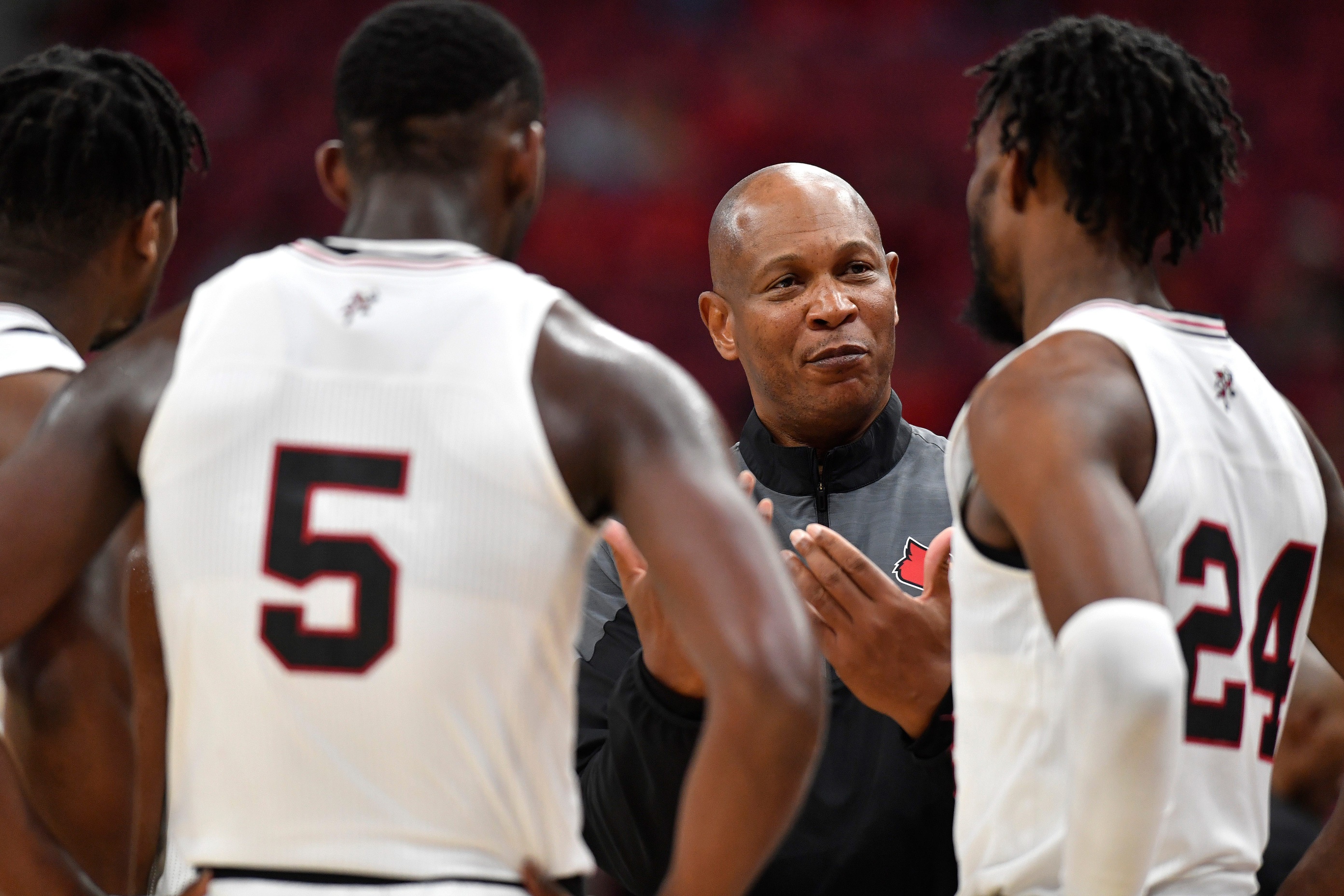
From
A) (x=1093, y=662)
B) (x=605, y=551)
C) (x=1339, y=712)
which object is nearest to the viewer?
(x=1093, y=662)

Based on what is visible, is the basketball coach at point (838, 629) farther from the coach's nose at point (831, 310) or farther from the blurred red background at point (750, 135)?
the blurred red background at point (750, 135)

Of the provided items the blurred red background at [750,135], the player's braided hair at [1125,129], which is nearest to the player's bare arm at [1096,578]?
the player's braided hair at [1125,129]

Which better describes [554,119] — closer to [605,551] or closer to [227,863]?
[605,551]

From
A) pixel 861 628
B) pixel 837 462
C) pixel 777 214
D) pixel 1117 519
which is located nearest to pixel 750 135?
pixel 777 214

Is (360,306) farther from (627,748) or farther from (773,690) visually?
(627,748)

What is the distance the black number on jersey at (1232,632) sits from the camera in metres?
1.98

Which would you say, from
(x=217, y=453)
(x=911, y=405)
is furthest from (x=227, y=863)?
(x=911, y=405)

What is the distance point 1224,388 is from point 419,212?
1183mm

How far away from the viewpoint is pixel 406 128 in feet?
6.46

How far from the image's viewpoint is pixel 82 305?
2.58m

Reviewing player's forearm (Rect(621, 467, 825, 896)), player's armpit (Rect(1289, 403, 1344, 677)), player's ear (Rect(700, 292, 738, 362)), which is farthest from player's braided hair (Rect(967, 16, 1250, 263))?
player's ear (Rect(700, 292, 738, 362))

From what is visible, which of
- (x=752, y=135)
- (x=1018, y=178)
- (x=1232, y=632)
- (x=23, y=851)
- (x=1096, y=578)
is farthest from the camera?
(x=752, y=135)

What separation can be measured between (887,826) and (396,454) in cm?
149

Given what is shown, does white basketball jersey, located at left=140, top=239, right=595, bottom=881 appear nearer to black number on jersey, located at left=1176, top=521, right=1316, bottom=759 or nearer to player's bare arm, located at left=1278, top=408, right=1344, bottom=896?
black number on jersey, located at left=1176, top=521, right=1316, bottom=759
